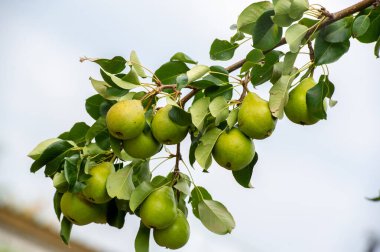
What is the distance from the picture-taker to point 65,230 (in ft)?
3.74

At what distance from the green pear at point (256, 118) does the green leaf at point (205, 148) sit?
0.05 metres

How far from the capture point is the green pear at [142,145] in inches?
39.0

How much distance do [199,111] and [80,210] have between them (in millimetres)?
293

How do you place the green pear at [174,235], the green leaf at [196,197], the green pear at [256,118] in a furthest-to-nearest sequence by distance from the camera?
1. the green leaf at [196,197]
2. the green pear at [174,235]
3. the green pear at [256,118]

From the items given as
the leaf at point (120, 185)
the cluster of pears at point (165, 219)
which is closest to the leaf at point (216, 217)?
the cluster of pears at point (165, 219)

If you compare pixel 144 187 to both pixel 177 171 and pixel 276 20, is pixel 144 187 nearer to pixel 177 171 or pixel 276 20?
pixel 177 171

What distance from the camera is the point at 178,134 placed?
3.21ft

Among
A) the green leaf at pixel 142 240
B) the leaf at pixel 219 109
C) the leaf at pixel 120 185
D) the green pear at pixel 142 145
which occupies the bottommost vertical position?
the green leaf at pixel 142 240

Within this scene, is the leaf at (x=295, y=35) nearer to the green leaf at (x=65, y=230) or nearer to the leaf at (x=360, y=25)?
the leaf at (x=360, y=25)

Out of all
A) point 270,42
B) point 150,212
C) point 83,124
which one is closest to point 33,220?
point 83,124

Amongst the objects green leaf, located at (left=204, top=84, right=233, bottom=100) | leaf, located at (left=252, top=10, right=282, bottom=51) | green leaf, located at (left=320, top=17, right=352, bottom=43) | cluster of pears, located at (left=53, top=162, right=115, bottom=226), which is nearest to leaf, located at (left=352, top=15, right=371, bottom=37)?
green leaf, located at (left=320, top=17, right=352, bottom=43)

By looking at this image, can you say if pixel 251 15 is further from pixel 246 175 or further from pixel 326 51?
pixel 246 175

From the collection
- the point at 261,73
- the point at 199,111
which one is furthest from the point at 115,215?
the point at 261,73

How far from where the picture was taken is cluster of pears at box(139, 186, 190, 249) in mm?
1020
